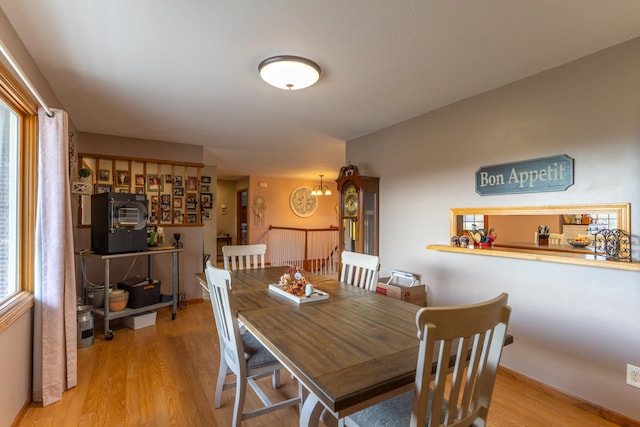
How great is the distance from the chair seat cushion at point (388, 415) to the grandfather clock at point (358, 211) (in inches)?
88.0

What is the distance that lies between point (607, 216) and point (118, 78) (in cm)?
353

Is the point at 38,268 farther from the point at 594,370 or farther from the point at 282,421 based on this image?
the point at 594,370

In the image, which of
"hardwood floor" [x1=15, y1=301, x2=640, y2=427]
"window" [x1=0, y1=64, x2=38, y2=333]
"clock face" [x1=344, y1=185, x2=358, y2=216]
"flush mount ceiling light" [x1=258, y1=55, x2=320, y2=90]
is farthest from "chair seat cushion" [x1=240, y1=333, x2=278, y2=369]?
"clock face" [x1=344, y1=185, x2=358, y2=216]

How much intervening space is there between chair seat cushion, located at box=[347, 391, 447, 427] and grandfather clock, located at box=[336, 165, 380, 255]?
2.23 m

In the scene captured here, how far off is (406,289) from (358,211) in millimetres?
1035

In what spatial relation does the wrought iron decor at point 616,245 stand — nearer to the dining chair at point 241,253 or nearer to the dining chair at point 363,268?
the dining chair at point 363,268

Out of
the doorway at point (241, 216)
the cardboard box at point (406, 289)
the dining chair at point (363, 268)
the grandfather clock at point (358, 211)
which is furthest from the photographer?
the doorway at point (241, 216)

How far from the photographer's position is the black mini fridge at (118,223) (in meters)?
3.09

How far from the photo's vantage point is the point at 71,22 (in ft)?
5.35

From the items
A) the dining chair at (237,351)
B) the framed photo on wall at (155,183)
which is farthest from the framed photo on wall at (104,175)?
the dining chair at (237,351)

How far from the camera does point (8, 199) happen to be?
1.93 meters

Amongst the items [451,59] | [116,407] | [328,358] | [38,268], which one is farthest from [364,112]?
[116,407]

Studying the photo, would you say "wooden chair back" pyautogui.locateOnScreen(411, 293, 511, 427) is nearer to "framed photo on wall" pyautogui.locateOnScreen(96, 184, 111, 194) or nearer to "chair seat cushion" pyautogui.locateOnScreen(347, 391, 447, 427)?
"chair seat cushion" pyautogui.locateOnScreen(347, 391, 447, 427)

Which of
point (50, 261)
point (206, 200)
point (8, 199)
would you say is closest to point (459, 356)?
point (50, 261)
